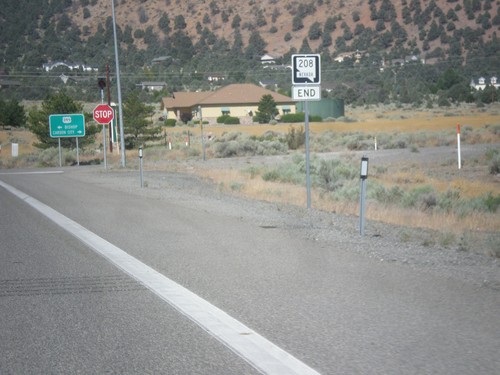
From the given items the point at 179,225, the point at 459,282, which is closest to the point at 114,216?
the point at 179,225

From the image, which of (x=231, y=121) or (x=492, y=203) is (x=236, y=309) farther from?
(x=231, y=121)

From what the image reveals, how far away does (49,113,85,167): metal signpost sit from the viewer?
47562 millimetres

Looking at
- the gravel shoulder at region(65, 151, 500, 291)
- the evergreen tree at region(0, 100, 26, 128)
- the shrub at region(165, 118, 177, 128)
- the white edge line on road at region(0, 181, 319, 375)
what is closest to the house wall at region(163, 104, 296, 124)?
the shrub at region(165, 118, 177, 128)

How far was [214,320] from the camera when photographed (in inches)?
293

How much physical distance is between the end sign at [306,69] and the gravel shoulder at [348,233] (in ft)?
9.38

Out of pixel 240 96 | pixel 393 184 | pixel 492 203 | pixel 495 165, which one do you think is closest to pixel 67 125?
pixel 393 184

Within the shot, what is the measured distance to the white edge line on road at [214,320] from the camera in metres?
6.01

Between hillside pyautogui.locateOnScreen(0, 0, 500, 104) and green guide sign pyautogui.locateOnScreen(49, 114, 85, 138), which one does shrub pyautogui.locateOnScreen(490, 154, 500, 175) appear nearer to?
green guide sign pyautogui.locateOnScreen(49, 114, 85, 138)

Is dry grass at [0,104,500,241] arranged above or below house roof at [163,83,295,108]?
below

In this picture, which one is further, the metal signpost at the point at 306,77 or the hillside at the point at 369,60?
the hillside at the point at 369,60

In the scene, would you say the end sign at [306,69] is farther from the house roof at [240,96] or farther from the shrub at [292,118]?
the house roof at [240,96]

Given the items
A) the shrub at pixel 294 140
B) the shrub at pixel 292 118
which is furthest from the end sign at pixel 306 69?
the shrub at pixel 292 118

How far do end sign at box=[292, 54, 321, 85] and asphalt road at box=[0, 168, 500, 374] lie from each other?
448cm

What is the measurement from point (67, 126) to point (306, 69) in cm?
3329
